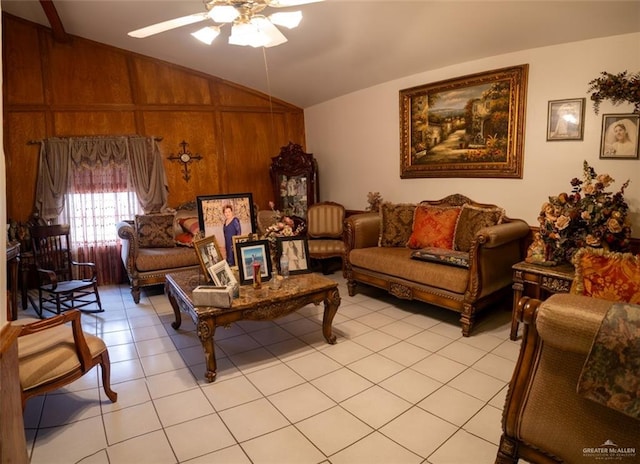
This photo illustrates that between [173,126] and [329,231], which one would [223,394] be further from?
[173,126]

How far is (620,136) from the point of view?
2.86m

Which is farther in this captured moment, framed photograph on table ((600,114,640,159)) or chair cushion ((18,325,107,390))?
framed photograph on table ((600,114,640,159))

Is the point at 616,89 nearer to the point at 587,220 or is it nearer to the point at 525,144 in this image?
the point at 525,144

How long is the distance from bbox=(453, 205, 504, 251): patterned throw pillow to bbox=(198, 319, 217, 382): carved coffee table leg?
2.29 metres

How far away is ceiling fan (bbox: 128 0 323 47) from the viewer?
2.19 metres

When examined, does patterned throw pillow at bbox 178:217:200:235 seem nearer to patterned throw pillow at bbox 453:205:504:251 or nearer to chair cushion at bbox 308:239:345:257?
chair cushion at bbox 308:239:345:257

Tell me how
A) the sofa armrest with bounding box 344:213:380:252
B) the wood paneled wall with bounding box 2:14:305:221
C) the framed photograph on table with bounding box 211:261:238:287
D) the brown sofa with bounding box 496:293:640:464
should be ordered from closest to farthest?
the brown sofa with bounding box 496:293:640:464 → the framed photograph on table with bounding box 211:261:238:287 → the sofa armrest with bounding box 344:213:380:252 → the wood paneled wall with bounding box 2:14:305:221

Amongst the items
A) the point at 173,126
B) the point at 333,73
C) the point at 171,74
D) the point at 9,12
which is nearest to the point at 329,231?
the point at 333,73

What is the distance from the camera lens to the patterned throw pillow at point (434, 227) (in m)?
3.72

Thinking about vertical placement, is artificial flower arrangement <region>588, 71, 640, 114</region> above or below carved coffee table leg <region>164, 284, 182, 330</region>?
above

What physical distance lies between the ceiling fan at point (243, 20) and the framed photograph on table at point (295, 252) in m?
1.47

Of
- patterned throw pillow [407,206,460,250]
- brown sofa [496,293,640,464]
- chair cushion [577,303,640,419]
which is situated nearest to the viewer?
chair cushion [577,303,640,419]

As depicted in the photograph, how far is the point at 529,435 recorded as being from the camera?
4.63 feet

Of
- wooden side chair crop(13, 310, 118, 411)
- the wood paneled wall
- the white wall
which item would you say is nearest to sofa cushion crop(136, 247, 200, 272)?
the wood paneled wall
